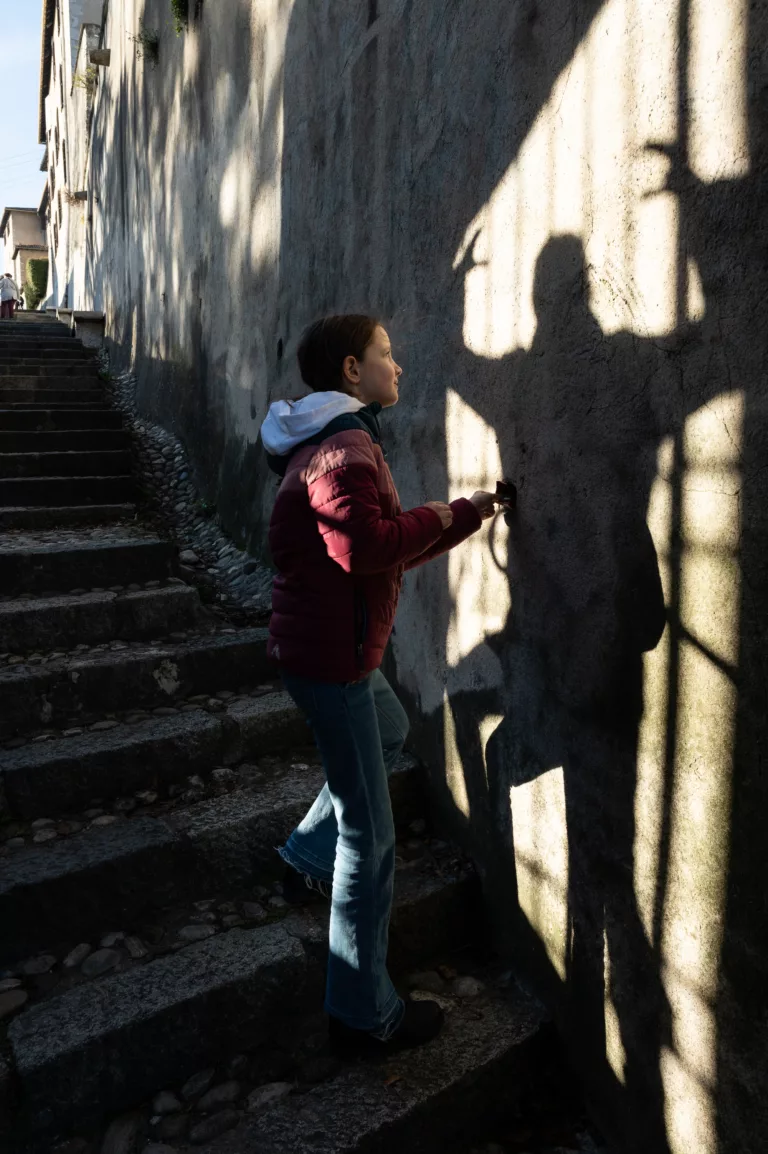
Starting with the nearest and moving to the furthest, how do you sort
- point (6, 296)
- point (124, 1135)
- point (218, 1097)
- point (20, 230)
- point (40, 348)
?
point (124, 1135)
point (218, 1097)
point (40, 348)
point (6, 296)
point (20, 230)

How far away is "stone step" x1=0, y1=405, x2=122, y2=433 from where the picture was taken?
6215 mm

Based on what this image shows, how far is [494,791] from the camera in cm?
254

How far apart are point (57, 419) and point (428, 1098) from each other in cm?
563

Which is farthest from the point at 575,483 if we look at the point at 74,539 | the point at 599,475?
the point at 74,539

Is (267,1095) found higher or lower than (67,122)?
lower

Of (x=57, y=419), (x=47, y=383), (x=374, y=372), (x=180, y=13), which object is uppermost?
(x=180, y=13)

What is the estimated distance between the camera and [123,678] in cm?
339

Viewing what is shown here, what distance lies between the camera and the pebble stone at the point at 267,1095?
2.03 metres

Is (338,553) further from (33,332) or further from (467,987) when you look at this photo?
(33,332)

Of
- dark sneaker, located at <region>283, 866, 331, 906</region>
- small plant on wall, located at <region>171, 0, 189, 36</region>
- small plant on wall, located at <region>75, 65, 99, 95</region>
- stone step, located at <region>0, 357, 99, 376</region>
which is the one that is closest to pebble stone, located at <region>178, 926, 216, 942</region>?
dark sneaker, located at <region>283, 866, 331, 906</region>

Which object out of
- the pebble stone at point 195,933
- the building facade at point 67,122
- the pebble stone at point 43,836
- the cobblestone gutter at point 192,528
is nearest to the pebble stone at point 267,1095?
the pebble stone at point 195,933

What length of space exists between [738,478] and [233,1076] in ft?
5.89

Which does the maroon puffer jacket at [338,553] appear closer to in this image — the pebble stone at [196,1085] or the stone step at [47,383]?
the pebble stone at [196,1085]

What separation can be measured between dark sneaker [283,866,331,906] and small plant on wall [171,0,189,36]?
6.52m
